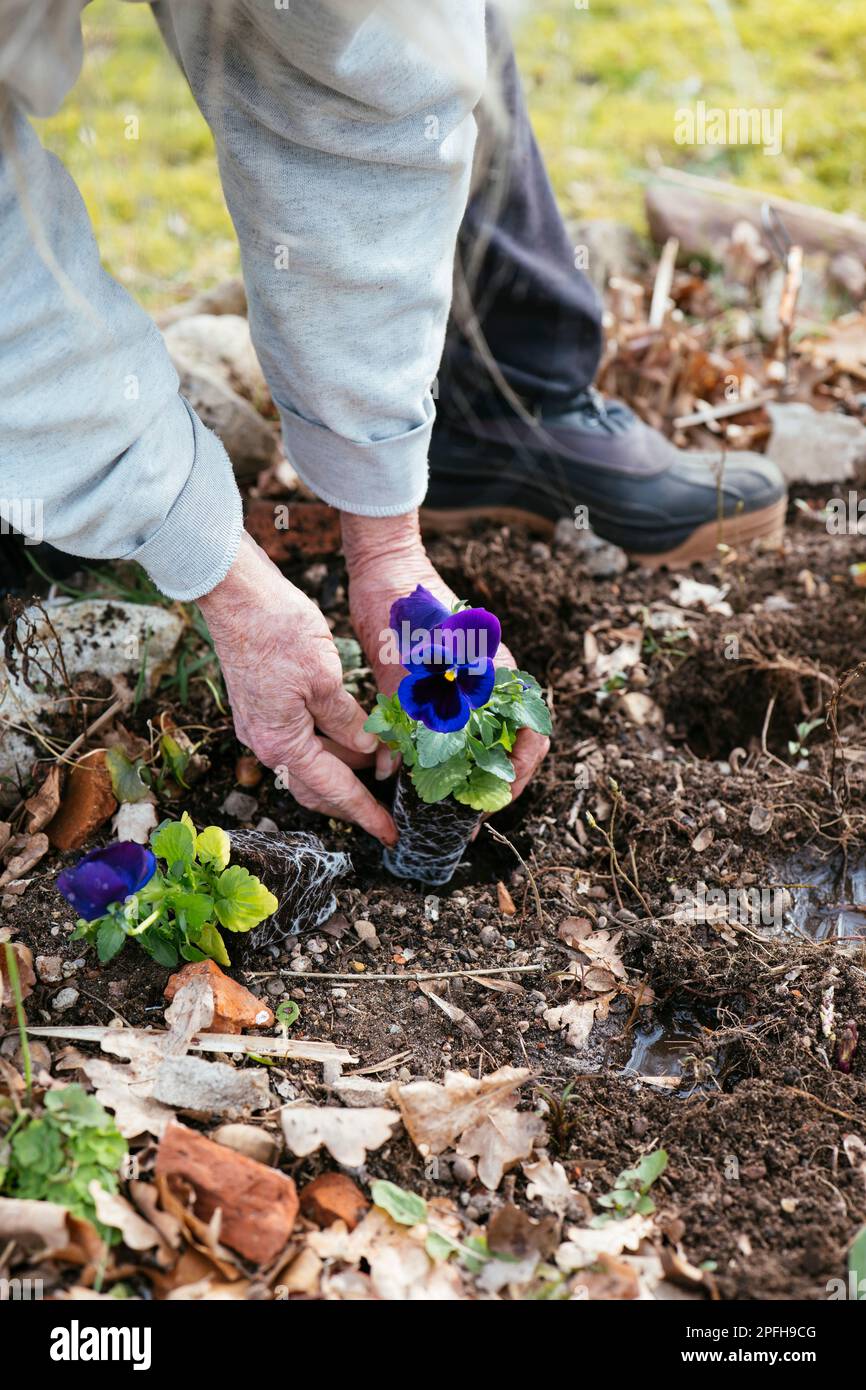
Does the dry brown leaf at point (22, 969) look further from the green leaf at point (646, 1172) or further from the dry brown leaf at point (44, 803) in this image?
the green leaf at point (646, 1172)

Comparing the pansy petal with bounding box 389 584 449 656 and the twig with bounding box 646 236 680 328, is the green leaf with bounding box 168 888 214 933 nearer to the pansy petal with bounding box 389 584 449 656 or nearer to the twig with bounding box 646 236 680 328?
the pansy petal with bounding box 389 584 449 656

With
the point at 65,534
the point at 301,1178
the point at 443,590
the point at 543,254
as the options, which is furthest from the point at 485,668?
the point at 543,254

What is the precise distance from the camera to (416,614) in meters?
1.89

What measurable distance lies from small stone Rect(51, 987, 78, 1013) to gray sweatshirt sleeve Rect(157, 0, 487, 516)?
3.34 ft

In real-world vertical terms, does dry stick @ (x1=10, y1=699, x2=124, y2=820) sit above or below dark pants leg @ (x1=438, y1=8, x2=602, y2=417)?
below

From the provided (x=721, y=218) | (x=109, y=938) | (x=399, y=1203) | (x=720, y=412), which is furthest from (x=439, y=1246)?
(x=721, y=218)

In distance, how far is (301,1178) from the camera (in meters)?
1.64

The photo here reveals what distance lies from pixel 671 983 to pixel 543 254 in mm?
1794

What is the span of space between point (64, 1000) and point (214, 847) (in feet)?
1.19

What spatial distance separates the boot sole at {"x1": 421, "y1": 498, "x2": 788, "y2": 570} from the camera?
9.88ft

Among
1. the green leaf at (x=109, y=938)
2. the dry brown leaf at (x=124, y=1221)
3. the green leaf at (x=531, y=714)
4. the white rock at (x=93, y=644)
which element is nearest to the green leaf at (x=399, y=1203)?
the dry brown leaf at (x=124, y=1221)

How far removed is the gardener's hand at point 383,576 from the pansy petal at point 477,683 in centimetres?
36

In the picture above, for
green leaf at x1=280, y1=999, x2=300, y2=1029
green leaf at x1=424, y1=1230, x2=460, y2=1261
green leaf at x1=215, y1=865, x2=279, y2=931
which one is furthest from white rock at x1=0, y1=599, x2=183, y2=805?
green leaf at x1=424, y1=1230, x2=460, y2=1261

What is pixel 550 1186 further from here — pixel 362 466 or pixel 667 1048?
pixel 362 466
